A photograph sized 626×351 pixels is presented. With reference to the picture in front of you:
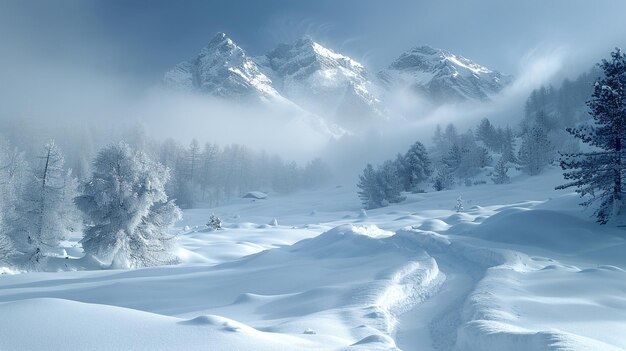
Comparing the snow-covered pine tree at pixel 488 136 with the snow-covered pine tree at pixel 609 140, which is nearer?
the snow-covered pine tree at pixel 609 140

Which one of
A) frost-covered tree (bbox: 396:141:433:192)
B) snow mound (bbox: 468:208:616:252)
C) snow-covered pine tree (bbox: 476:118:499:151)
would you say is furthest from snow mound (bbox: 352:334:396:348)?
snow-covered pine tree (bbox: 476:118:499:151)

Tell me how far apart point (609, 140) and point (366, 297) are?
1655 cm

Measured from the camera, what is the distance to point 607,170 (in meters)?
18.2

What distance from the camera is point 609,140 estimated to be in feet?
60.9

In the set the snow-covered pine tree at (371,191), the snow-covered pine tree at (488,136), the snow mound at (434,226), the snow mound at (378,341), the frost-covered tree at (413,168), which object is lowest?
the snow mound at (434,226)

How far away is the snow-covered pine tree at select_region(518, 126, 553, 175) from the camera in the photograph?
6205 cm

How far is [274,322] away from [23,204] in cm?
2761

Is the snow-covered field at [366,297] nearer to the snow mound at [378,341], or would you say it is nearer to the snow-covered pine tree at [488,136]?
the snow mound at [378,341]

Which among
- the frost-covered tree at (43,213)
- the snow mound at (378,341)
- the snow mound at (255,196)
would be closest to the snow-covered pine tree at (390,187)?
the snow mound at (255,196)

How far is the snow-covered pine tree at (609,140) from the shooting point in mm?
17797

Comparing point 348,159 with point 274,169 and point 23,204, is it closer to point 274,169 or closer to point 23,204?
point 274,169

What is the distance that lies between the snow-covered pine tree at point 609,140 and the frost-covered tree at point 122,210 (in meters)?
21.3

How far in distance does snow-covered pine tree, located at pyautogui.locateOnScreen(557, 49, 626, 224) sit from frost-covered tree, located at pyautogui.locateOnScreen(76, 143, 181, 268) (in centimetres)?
2134

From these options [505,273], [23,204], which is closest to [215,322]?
[505,273]
